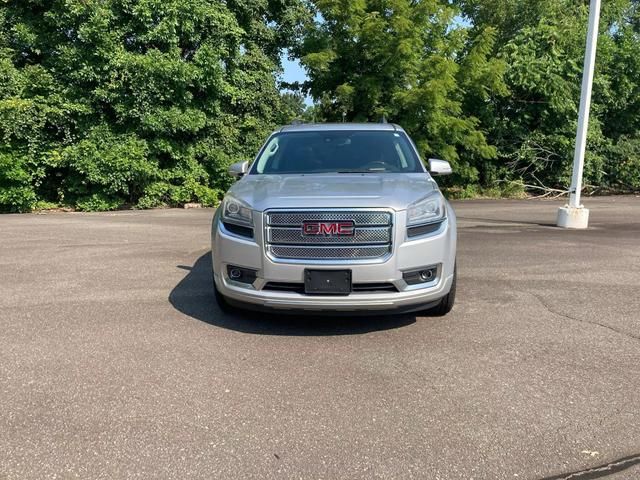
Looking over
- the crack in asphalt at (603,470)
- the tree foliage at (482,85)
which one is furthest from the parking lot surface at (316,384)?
the tree foliage at (482,85)

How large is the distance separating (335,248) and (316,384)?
1078mm

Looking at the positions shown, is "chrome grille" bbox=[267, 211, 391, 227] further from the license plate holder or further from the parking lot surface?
the parking lot surface

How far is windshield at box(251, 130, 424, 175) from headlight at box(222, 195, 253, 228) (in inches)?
37.7

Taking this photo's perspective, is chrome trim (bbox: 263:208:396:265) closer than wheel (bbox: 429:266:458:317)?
Yes

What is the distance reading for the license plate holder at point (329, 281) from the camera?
417cm

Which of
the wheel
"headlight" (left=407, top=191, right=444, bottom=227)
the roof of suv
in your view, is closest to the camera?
"headlight" (left=407, top=191, right=444, bottom=227)

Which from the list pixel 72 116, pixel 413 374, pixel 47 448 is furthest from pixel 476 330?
pixel 72 116

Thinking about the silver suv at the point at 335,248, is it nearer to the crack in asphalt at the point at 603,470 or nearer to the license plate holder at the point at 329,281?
the license plate holder at the point at 329,281

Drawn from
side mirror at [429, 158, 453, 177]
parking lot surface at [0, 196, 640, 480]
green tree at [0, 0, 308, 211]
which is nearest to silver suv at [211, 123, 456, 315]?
parking lot surface at [0, 196, 640, 480]

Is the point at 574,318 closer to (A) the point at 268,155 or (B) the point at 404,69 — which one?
(A) the point at 268,155

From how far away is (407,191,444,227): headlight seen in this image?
14.1ft

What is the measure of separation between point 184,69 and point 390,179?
10.4 metres

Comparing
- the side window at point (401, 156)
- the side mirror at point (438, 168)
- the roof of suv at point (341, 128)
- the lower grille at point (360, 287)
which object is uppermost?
the roof of suv at point (341, 128)

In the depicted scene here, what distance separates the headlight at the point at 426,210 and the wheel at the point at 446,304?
59cm
